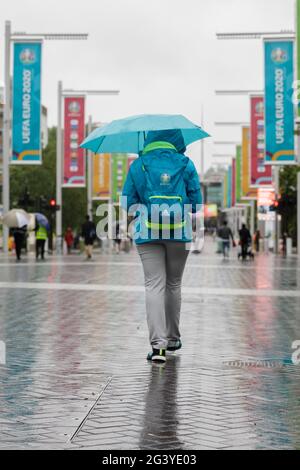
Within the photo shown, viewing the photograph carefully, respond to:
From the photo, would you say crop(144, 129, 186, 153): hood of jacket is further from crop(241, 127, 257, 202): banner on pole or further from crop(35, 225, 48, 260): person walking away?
crop(241, 127, 257, 202): banner on pole

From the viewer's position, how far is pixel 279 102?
3250 centimetres

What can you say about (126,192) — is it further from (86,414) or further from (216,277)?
(216,277)

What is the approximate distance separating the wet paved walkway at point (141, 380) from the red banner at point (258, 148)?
102 ft

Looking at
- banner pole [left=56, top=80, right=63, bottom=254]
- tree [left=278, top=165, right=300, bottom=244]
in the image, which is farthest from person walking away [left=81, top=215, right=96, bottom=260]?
banner pole [left=56, top=80, right=63, bottom=254]

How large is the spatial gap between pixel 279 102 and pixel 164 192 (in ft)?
82.9

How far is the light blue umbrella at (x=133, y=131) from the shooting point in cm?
828

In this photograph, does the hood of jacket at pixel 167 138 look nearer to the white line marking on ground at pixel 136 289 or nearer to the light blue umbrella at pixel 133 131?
the light blue umbrella at pixel 133 131

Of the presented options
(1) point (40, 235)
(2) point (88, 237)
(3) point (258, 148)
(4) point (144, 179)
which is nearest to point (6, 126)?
(1) point (40, 235)

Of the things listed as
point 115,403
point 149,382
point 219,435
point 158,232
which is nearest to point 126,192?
point 158,232

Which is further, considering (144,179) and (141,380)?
(144,179)

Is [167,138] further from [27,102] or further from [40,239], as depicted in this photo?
[40,239]

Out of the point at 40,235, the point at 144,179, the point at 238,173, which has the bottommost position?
the point at 40,235

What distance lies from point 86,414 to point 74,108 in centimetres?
4333

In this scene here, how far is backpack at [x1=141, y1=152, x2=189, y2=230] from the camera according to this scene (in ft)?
25.8
